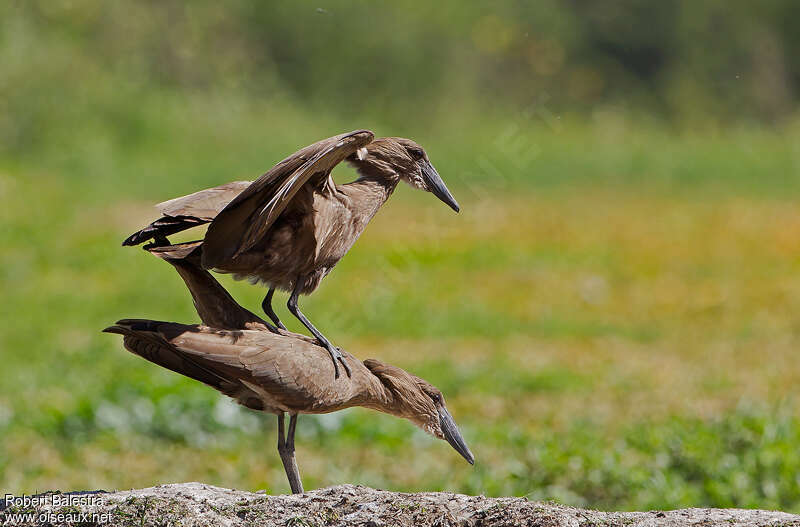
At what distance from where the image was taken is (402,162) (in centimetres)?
350

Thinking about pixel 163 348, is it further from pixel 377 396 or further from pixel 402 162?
pixel 402 162

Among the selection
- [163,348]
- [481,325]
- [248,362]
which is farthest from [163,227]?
[481,325]

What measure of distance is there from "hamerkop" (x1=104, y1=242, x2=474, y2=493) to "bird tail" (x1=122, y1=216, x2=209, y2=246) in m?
0.05

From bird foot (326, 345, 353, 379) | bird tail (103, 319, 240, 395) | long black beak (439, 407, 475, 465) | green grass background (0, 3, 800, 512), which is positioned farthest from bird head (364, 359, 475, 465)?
green grass background (0, 3, 800, 512)

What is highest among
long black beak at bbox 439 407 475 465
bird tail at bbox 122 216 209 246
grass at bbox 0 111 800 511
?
grass at bbox 0 111 800 511

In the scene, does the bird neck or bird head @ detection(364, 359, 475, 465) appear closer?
the bird neck

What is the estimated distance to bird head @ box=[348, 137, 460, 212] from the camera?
138 inches

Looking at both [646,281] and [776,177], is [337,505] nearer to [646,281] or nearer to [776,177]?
[646,281]

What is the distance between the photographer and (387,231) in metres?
11.9

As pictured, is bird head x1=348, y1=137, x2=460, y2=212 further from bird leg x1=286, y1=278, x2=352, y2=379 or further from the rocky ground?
the rocky ground

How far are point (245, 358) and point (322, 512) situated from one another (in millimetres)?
505

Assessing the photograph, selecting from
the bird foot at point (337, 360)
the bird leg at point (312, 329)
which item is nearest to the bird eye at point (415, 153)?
the bird leg at point (312, 329)

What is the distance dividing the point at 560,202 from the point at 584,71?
29.5 feet

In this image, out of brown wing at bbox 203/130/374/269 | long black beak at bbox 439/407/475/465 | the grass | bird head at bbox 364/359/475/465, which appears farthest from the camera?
the grass
